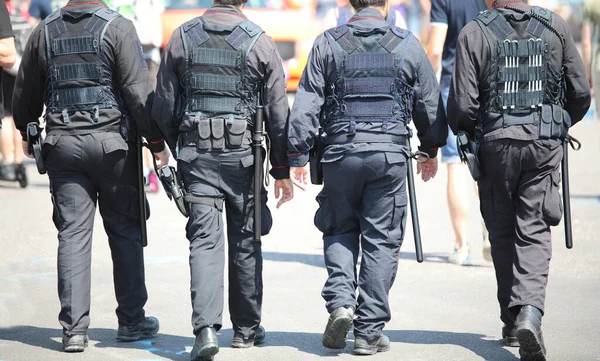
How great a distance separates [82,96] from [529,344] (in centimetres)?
269

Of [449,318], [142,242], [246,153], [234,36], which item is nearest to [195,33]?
[234,36]

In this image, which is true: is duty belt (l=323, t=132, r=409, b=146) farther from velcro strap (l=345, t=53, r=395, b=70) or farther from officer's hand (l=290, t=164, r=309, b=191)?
velcro strap (l=345, t=53, r=395, b=70)

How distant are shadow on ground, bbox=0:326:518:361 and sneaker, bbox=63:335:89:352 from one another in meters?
0.09

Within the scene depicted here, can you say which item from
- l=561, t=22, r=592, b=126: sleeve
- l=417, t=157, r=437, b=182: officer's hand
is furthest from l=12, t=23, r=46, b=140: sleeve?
l=561, t=22, r=592, b=126: sleeve

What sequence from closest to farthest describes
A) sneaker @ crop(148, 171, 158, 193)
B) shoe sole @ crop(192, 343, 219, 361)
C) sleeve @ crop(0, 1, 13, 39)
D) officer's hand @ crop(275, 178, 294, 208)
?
shoe sole @ crop(192, 343, 219, 361), officer's hand @ crop(275, 178, 294, 208), sleeve @ crop(0, 1, 13, 39), sneaker @ crop(148, 171, 158, 193)

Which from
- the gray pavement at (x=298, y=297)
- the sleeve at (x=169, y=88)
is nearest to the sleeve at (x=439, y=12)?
the gray pavement at (x=298, y=297)

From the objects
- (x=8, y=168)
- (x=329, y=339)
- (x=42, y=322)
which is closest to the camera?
(x=329, y=339)

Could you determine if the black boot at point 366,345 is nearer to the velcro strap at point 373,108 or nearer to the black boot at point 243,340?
the black boot at point 243,340

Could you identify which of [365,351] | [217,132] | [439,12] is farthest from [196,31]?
[439,12]

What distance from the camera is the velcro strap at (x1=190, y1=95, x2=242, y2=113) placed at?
5.67 meters

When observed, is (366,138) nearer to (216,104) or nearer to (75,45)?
(216,104)

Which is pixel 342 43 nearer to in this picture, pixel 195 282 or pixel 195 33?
pixel 195 33

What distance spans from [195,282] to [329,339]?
2.50 feet

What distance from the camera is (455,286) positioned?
7516mm
